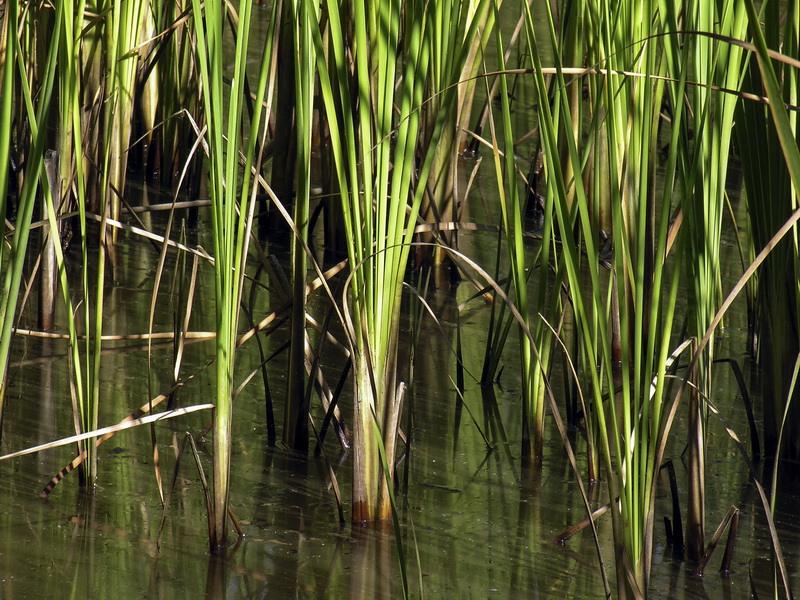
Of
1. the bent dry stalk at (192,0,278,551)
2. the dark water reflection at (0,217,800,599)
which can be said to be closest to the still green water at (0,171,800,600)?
the dark water reflection at (0,217,800,599)

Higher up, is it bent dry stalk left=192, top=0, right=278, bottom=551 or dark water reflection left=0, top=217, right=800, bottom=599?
bent dry stalk left=192, top=0, right=278, bottom=551

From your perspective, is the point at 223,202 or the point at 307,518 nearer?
the point at 223,202

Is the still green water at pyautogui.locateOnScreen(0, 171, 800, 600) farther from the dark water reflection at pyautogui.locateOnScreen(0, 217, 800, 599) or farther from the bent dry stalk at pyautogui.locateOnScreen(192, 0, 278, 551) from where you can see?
the bent dry stalk at pyautogui.locateOnScreen(192, 0, 278, 551)

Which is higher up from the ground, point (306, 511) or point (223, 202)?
point (223, 202)

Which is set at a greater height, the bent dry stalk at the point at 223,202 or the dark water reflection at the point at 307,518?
the bent dry stalk at the point at 223,202

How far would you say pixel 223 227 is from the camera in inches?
46.5

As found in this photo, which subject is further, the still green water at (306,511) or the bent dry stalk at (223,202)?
the still green water at (306,511)

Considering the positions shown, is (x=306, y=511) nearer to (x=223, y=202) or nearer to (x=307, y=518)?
(x=307, y=518)

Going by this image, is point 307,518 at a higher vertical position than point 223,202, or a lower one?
lower

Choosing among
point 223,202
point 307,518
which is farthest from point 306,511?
point 223,202

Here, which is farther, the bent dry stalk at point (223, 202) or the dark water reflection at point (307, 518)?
the dark water reflection at point (307, 518)

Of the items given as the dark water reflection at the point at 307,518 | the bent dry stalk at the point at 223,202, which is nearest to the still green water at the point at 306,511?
the dark water reflection at the point at 307,518

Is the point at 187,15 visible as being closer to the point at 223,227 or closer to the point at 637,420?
the point at 223,227

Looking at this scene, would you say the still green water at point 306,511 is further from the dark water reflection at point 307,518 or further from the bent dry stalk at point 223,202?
the bent dry stalk at point 223,202
